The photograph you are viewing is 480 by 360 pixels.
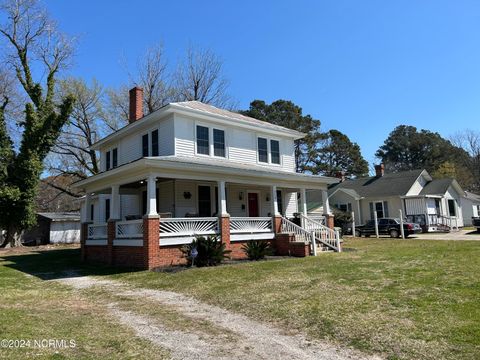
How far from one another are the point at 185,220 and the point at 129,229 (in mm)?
2439

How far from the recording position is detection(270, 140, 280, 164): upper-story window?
877 inches

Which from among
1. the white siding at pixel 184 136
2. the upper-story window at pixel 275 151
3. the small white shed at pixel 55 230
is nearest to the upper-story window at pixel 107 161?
the white siding at pixel 184 136

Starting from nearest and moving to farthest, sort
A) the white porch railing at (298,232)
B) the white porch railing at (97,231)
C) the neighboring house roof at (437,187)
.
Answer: the white porch railing at (298,232) → the white porch railing at (97,231) → the neighboring house roof at (437,187)

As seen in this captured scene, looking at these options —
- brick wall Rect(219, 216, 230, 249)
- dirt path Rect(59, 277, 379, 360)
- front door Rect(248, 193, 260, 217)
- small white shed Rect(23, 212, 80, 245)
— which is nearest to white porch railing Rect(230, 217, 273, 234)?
brick wall Rect(219, 216, 230, 249)

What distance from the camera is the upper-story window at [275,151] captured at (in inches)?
877

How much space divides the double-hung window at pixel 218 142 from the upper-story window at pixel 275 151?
11.5 ft

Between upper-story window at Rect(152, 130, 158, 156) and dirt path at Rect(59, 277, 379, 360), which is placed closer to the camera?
dirt path at Rect(59, 277, 379, 360)

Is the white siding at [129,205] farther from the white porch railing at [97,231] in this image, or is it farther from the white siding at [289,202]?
the white siding at [289,202]

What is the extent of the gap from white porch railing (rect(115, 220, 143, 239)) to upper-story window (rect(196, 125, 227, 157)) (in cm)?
500

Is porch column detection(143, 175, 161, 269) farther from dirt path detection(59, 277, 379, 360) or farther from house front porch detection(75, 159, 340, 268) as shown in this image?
dirt path detection(59, 277, 379, 360)

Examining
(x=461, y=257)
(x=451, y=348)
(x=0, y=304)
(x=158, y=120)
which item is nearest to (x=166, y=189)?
(x=158, y=120)

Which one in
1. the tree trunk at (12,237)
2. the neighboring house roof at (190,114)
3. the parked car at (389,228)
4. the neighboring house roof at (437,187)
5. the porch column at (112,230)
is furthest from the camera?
the neighboring house roof at (437,187)

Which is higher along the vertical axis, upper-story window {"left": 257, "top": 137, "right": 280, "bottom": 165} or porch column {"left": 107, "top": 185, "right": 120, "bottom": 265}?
upper-story window {"left": 257, "top": 137, "right": 280, "bottom": 165}

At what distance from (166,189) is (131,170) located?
13.7ft
